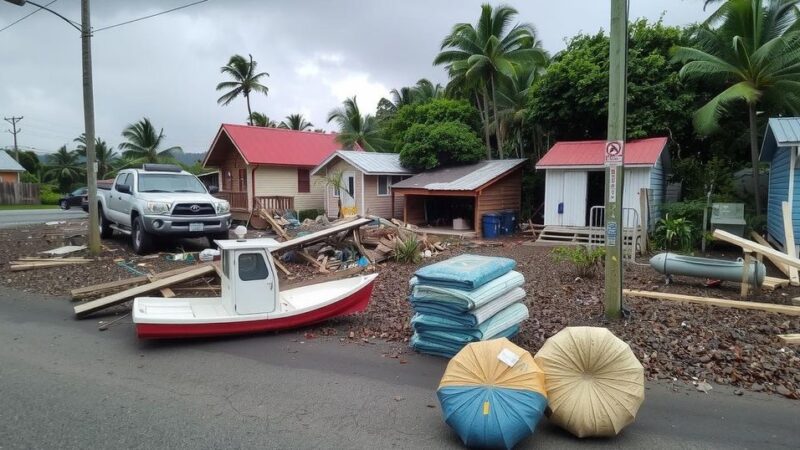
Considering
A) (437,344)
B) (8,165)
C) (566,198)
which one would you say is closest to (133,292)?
(437,344)

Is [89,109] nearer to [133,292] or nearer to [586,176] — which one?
[133,292]

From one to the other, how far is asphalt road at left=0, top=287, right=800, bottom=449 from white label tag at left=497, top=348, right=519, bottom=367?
640 mm

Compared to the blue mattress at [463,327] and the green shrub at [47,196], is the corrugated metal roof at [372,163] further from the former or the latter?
the green shrub at [47,196]

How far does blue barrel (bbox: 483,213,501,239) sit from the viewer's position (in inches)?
696

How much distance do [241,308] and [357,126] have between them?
95.3ft

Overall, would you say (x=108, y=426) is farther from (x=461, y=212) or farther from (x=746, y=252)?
(x=461, y=212)

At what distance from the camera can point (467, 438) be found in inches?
137

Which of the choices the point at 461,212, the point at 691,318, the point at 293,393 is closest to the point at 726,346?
the point at 691,318

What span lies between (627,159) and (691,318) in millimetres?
10376

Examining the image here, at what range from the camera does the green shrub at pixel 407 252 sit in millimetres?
11352

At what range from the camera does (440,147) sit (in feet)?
73.8

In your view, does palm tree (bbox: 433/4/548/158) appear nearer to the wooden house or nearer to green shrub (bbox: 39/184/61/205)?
the wooden house

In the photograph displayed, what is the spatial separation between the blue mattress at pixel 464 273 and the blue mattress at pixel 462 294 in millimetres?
56

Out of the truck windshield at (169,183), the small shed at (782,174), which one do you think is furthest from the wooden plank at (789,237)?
the truck windshield at (169,183)
